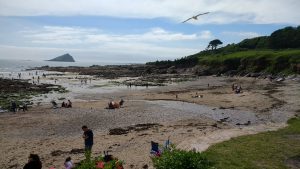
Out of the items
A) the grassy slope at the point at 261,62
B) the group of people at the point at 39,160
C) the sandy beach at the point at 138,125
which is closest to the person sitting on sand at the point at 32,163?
the group of people at the point at 39,160

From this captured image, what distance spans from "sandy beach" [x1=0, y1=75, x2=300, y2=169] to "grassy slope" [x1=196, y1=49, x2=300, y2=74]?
122 ft


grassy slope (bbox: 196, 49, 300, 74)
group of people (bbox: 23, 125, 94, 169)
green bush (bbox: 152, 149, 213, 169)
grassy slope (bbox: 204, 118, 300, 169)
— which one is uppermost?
grassy slope (bbox: 196, 49, 300, 74)

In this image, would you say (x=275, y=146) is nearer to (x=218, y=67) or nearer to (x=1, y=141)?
(x=1, y=141)

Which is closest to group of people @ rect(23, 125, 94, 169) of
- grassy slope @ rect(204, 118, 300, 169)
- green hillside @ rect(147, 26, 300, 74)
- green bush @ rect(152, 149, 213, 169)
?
green bush @ rect(152, 149, 213, 169)

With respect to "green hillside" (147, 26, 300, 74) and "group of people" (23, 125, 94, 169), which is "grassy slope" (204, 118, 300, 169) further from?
"green hillside" (147, 26, 300, 74)

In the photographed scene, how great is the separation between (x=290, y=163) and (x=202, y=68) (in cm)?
9460

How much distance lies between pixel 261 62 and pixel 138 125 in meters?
67.6

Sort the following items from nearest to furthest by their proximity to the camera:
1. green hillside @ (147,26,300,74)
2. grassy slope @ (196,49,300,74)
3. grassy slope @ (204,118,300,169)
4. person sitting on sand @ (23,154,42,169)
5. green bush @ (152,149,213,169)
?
green bush @ (152,149,213,169) < person sitting on sand @ (23,154,42,169) < grassy slope @ (204,118,300,169) < grassy slope @ (196,49,300,74) < green hillside @ (147,26,300,74)

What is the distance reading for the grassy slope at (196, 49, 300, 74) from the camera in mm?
80688

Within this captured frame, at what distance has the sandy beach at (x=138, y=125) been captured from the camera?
851 inches

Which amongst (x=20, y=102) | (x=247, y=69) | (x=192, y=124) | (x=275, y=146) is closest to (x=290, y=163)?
(x=275, y=146)

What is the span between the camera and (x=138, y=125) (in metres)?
30.2

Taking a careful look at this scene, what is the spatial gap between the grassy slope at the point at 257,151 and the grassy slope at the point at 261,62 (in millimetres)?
58432

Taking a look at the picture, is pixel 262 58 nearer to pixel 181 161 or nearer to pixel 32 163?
pixel 181 161
